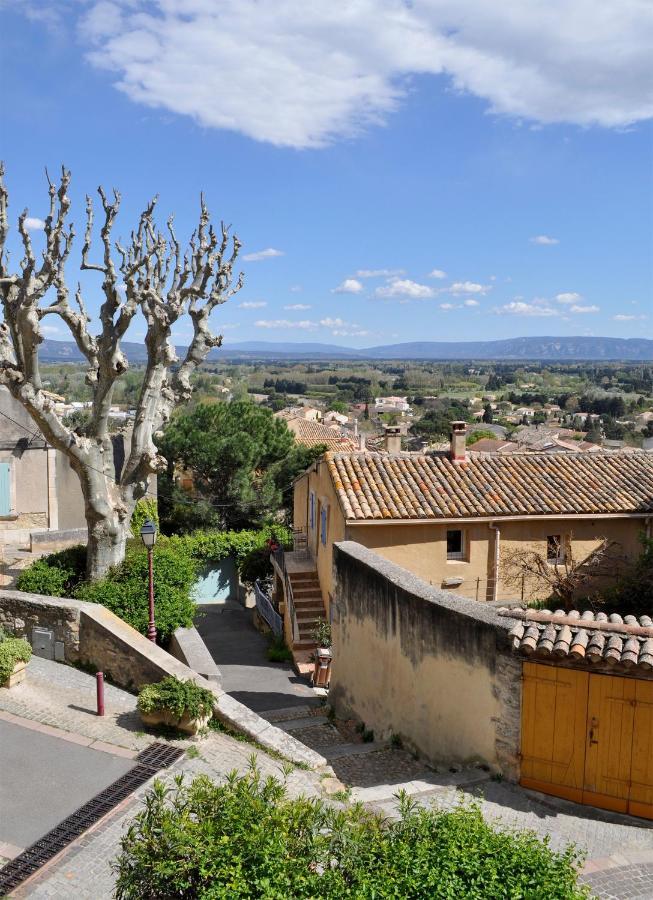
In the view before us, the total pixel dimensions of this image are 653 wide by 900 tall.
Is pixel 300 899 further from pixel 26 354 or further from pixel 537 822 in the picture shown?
pixel 26 354

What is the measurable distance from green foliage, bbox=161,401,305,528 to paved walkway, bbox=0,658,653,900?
Result: 62.1 feet

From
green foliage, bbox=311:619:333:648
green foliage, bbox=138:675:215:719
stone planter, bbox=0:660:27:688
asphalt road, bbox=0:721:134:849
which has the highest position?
green foliage, bbox=138:675:215:719

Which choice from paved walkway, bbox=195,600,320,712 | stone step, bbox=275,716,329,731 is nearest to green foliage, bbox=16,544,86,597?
paved walkway, bbox=195,600,320,712

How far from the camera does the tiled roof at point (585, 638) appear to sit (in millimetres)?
8094

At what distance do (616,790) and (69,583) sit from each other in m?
10.4

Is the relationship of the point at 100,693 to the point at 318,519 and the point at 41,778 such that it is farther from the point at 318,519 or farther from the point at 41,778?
the point at 318,519

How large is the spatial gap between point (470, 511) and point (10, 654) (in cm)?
1094

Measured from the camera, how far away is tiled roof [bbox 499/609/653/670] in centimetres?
809

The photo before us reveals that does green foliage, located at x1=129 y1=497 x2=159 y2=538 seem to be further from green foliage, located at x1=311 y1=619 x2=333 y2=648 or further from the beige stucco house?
green foliage, located at x1=311 y1=619 x2=333 y2=648

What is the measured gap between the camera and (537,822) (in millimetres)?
8125

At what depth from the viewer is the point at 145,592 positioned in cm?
1368

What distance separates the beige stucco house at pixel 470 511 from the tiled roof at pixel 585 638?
825cm

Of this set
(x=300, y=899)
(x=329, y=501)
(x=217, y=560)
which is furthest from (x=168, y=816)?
(x=217, y=560)

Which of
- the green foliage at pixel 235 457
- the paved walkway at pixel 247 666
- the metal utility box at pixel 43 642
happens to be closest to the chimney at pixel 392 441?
the paved walkway at pixel 247 666
